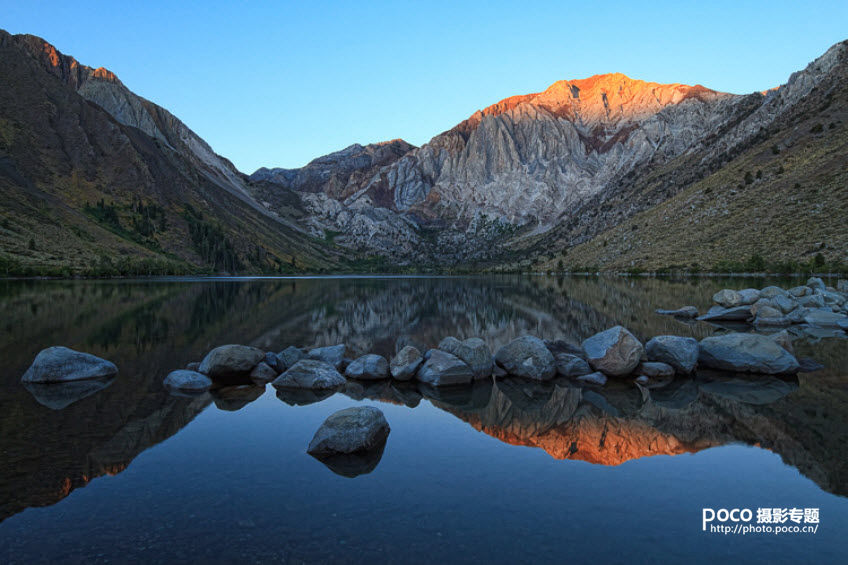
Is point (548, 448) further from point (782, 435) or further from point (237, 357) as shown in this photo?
point (237, 357)

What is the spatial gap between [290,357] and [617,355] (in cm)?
1681

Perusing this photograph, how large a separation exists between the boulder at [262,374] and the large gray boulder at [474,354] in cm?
860

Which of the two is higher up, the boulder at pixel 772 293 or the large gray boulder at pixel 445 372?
the boulder at pixel 772 293

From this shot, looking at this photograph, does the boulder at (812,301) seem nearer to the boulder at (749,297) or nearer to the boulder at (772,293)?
the boulder at (772,293)

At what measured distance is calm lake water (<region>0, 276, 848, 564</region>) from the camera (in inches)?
340

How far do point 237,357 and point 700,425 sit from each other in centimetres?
1995

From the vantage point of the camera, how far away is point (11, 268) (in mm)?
102812

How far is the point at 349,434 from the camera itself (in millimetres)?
13641

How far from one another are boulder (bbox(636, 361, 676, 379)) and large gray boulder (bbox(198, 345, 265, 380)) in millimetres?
19384

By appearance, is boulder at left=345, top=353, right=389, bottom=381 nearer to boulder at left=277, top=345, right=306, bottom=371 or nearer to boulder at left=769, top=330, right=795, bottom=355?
boulder at left=277, top=345, right=306, bottom=371

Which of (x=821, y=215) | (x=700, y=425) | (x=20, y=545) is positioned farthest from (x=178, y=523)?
(x=821, y=215)

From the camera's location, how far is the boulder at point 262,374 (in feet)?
72.4

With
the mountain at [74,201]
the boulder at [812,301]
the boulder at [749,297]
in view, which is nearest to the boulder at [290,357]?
the boulder at [749,297]

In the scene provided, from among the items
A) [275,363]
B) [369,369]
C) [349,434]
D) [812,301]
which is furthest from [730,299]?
[349,434]
